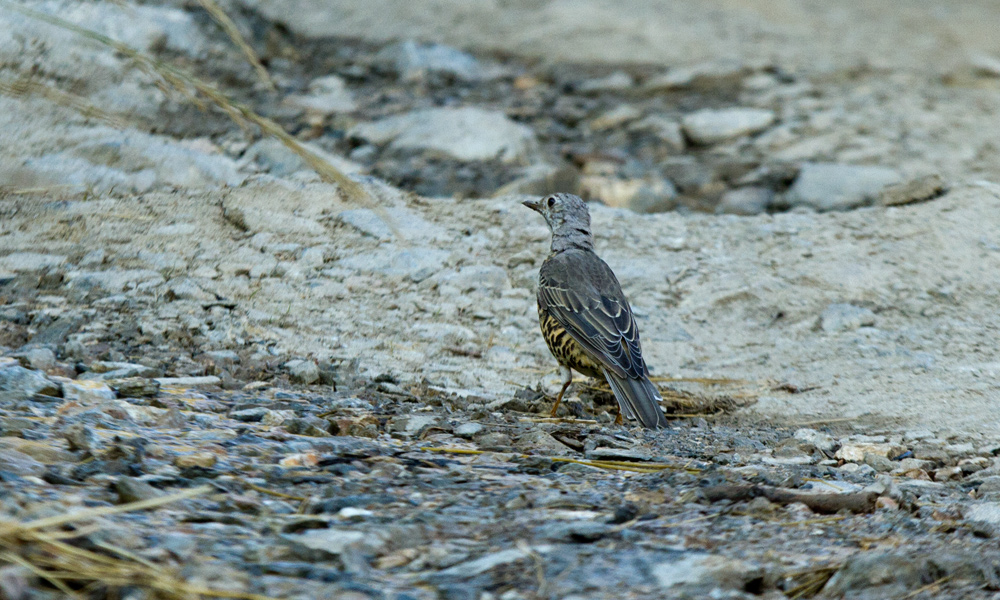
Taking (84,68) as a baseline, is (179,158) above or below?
below

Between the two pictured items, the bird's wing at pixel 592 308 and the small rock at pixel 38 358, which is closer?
the small rock at pixel 38 358

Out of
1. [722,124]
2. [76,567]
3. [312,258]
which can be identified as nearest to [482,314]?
[312,258]

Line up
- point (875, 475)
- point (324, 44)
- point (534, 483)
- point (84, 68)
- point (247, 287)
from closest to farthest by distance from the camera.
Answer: point (534, 483), point (875, 475), point (247, 287), point (84, 68), point (324, 44)

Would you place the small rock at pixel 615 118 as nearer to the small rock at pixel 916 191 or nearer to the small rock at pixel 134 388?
the small rock at pixel 916 191

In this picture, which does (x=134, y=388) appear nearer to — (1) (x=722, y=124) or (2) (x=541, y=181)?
(2) (x=541, y=181)

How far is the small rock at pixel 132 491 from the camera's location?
284 centimetres

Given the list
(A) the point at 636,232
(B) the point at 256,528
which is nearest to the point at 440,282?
(A) the point at 636,232

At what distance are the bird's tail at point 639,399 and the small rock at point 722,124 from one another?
4783 mm

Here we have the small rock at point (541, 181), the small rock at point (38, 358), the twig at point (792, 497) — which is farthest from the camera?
the small rock at point (541, 181)

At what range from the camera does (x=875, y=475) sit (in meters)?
4.06

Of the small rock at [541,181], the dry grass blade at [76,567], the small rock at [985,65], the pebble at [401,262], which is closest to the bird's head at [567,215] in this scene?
the pebble at [401,262]

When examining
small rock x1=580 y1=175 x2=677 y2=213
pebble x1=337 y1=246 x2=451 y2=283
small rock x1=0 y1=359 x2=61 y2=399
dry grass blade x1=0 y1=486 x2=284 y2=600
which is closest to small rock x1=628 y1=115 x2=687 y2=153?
small rock x1=580 y1=175 x2=677 y2=213

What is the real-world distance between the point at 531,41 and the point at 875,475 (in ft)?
26.5

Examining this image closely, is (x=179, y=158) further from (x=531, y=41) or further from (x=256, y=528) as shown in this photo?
(x=531, y=41)
